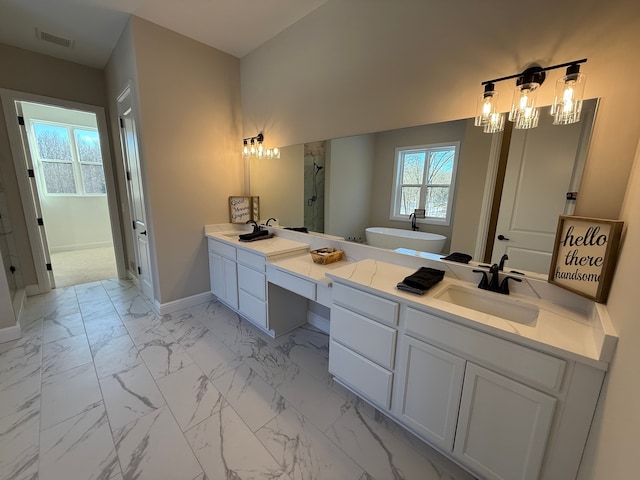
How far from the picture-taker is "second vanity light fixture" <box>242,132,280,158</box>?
9.56 ft

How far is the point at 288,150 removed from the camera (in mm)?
2762

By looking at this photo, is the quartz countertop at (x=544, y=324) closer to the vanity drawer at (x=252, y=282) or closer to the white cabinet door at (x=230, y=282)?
the vanity drawer at (x=252, y=282)

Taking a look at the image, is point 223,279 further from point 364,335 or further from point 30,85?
point 30,85

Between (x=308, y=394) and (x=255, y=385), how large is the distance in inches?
15.8

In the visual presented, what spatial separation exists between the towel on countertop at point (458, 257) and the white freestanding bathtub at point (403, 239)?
0.31ft

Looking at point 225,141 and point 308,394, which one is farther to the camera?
point 225,141

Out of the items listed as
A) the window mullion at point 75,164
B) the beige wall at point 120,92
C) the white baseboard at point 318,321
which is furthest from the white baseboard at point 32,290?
the white baseboard at point 318,321

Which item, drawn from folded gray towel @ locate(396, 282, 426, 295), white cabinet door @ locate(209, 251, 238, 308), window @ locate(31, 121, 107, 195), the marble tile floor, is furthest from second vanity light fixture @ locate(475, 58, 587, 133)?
window @ locate(31, 121, 107, 195)

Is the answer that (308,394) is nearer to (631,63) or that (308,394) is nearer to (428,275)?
(428,275)

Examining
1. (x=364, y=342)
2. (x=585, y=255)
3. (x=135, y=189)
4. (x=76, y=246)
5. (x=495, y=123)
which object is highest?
(x=495, y=123)

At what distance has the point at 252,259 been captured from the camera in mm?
2451

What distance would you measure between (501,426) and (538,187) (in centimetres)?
121

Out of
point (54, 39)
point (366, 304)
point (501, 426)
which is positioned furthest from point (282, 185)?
point (54, 39)

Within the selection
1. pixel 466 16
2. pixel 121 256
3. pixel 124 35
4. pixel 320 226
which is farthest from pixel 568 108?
pixel 121 256
